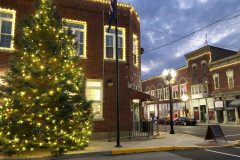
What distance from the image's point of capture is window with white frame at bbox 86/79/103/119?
17109 mm

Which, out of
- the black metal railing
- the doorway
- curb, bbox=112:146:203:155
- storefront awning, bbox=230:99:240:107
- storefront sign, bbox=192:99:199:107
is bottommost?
curb, bbox=112:146:203:155

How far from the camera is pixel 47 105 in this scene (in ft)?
38.0

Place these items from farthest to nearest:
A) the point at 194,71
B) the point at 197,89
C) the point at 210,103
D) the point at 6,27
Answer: the point at 194,71 → the point at 197,89 → the point at 210,103 → the point at 6,27

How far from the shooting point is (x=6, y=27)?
15.4 meters

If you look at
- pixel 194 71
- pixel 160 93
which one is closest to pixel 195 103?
pixel 194 71

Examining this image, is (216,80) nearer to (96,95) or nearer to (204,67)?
(204,67)

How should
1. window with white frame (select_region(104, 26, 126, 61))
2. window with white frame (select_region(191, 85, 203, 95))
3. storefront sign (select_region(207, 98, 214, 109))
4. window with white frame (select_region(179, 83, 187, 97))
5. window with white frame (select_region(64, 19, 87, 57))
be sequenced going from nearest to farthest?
window with white frame (select_region(64, 19, 87, 57))
window with white frame (select_region(104, 26, 126, 61))
storefront sign (select_region(207, 98, 214, 109))
window with white frame (select_region(191, 85, 203, 95))
window with white frame (select_region(179, 83, 187, 97))

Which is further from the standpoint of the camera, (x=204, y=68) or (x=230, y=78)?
(x=204, y=68)

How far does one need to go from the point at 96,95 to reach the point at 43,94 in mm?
6253

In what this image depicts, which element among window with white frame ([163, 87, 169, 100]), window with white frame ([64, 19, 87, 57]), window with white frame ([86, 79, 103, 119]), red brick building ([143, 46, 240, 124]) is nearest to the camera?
window with white frame ([86, 79, 103, 119])

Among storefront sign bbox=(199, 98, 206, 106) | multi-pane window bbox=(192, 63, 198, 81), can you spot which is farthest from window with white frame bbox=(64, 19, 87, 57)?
multi-pane window bbox=(192, 63, 198, 81)

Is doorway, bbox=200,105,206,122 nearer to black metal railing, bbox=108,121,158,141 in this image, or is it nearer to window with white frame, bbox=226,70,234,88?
window with white frame, bbox=226,70,234,88

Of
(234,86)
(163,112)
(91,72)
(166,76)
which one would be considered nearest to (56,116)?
(91,72)

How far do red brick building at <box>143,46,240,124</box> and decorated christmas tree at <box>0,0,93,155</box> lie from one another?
26.2 meters
